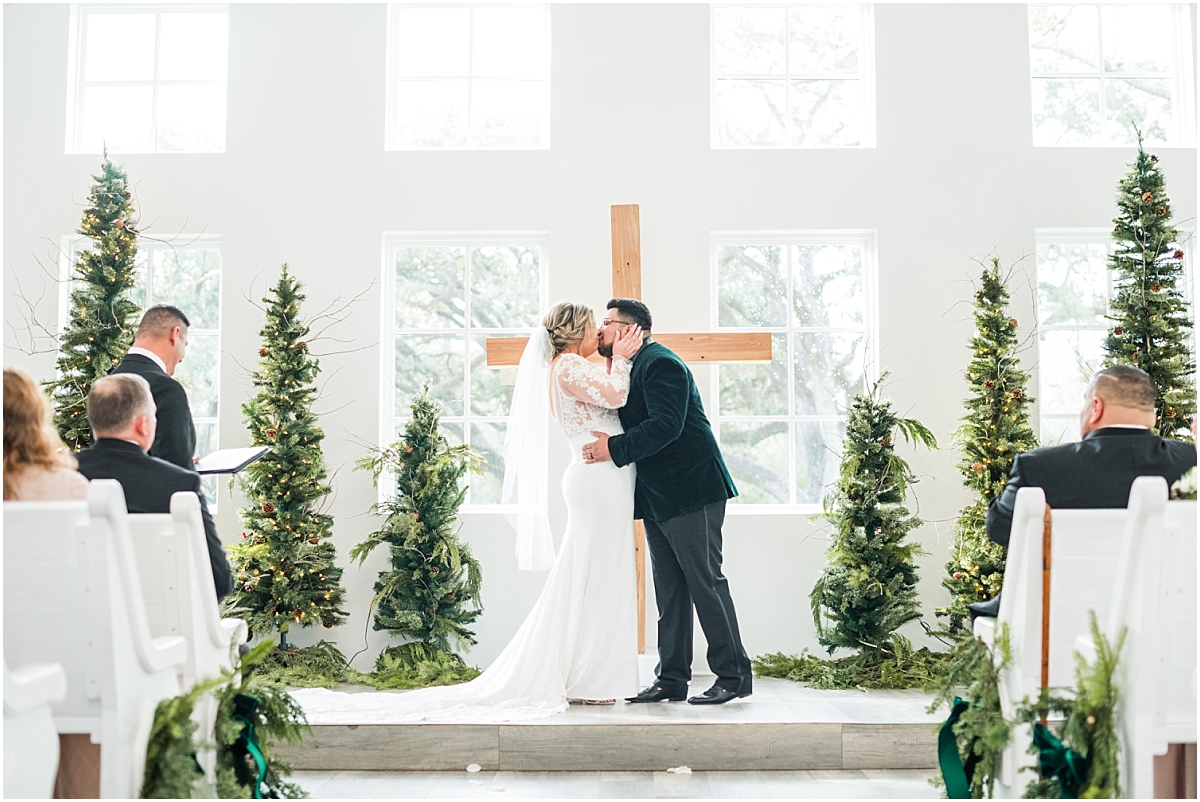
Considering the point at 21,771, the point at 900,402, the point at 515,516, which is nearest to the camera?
the point at 21,771

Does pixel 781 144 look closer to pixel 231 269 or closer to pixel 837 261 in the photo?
pixel 837 261

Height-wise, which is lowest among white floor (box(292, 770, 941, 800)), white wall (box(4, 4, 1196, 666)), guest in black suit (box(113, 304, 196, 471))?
white floor (box(292, 770, 941, 800))

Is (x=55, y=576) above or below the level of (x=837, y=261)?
below

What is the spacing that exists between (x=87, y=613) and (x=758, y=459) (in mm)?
4244

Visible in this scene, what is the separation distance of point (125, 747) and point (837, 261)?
15.9 ft

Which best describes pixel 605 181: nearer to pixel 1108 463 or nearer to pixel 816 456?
pixel 816 456

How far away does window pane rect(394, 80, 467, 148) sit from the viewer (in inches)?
238

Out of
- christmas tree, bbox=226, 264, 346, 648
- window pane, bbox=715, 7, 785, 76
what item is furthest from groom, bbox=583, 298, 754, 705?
window pane, bbox=715, 7, 785, 76

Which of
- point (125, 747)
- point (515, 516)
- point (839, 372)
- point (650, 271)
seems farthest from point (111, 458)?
point (839, 372)

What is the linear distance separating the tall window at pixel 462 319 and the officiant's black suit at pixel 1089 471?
11.4ft

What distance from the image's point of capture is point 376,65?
588cm

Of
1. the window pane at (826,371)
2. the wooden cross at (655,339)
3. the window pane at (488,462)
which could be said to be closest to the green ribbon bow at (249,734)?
the wooden cross at (655,339)

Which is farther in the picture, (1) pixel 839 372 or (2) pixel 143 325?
(1) pixel 839 372

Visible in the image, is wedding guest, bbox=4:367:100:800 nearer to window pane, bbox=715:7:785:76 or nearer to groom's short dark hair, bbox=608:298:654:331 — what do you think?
groom's short dark hair, bbox=608:298:654:331
